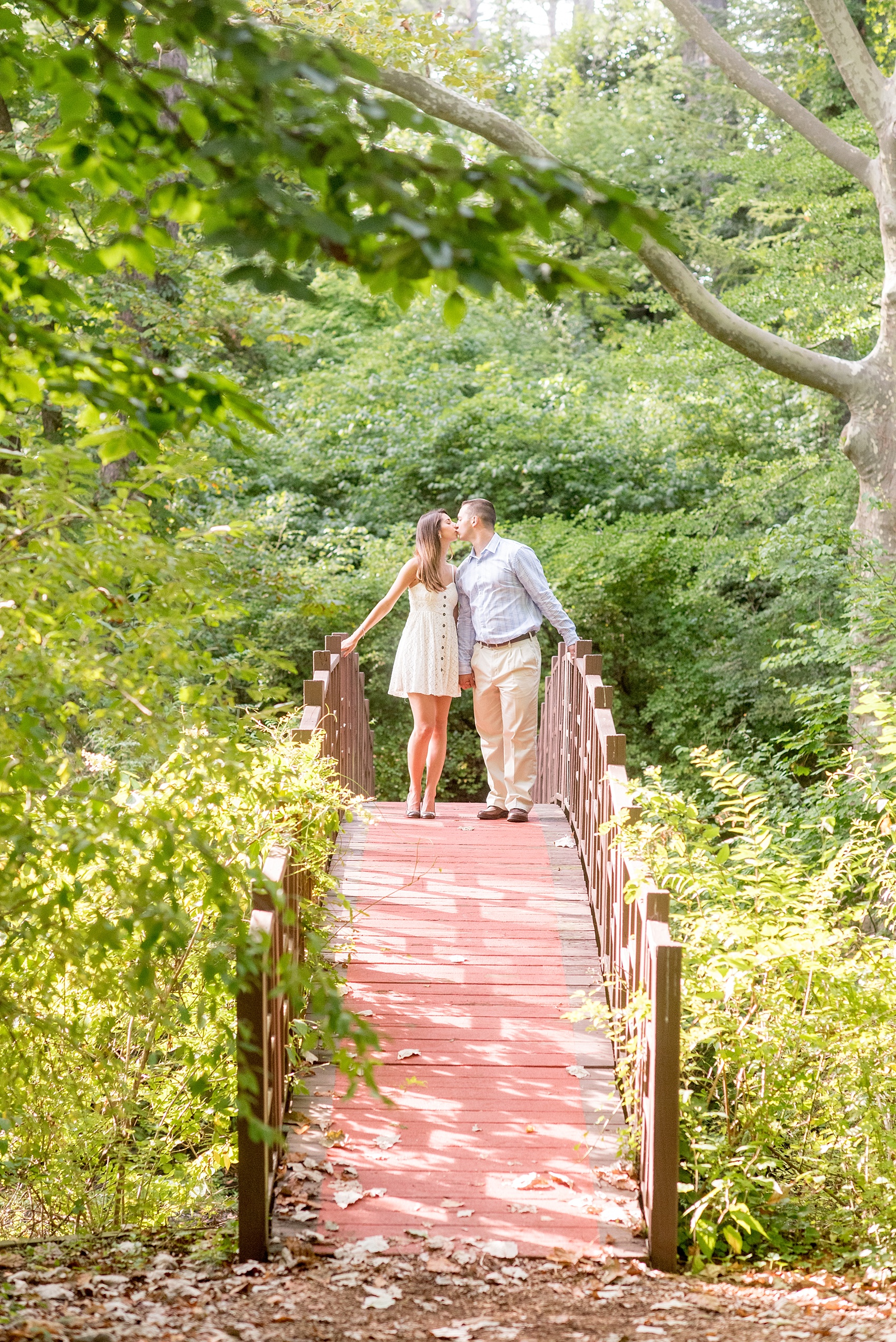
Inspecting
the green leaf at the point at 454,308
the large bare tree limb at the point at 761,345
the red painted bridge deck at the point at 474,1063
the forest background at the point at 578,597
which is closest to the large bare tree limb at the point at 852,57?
the forest background at the point at 578,597

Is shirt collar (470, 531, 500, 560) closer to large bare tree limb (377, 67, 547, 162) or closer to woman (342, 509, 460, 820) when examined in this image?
woman (342, 509, 460, 820)

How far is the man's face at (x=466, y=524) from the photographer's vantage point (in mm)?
6844

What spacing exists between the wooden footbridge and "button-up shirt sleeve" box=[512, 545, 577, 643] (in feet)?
0.77

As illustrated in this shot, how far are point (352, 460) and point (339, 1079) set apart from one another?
1080 cm

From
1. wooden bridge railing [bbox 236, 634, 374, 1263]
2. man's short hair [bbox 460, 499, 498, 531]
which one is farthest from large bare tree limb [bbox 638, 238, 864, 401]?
wooden bridge railing [bbox 236, 634, 374, 1263]

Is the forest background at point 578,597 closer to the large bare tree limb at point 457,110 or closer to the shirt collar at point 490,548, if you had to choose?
→ the large bare tree limb at point 457,110

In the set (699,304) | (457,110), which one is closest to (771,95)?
(699,304)

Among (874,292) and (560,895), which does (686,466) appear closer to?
(874,292)

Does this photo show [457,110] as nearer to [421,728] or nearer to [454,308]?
[421,728]

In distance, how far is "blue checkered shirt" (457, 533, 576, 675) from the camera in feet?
22.4

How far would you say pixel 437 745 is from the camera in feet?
23.4

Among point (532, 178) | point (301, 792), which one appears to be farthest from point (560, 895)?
point (532, 178)

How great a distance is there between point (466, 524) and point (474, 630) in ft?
2.08

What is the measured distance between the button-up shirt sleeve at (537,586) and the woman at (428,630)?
1.33ft
